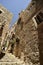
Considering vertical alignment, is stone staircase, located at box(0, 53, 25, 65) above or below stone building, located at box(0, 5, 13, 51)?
below

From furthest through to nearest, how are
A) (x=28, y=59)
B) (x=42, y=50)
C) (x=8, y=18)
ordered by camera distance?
(x=8, y=18) < (x=28, y=59) < (x=42, y=50)

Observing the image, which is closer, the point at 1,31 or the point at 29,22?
the point at 29,22

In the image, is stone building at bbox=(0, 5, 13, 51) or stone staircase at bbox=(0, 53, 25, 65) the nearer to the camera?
stone staircase at bbox=(0, 53, 25, 65)

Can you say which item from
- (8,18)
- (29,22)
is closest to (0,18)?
(8,18)

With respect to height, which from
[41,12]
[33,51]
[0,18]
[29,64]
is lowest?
[29,64]

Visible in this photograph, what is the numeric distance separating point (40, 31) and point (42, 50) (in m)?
0.59

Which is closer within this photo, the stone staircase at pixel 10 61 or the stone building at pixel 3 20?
the stone staircase at pixel 10 61

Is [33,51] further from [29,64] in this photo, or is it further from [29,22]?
[29,22]

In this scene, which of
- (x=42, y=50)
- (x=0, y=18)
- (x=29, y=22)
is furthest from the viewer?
(x=0, y=18)

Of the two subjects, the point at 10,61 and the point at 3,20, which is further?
the point at 3,20

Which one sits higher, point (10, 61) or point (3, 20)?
point (3, 20)

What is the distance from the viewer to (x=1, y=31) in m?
12.5

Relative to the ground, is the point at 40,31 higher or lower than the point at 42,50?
higher

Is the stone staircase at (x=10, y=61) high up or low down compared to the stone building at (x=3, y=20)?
down
